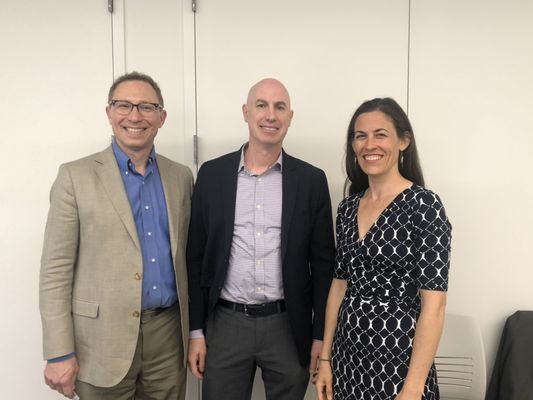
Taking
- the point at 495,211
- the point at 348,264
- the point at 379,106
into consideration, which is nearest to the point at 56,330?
the point at 348,264

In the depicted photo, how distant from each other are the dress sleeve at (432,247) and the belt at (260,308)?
0.62 meters

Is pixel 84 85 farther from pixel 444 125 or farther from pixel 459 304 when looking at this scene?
pixel 459 304

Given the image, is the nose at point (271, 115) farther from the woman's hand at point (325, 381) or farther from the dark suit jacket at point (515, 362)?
the dark suit jacket at point (515, 362)

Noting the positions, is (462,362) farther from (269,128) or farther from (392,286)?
(269,128)

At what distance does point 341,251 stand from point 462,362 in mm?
1100

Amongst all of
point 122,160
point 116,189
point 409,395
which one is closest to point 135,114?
point 122,160

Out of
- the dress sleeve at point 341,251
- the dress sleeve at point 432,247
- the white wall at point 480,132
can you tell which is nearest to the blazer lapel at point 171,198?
the dress sleeve at point 341,251

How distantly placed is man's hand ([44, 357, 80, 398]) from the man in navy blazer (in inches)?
18.3

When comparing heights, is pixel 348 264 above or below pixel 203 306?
above

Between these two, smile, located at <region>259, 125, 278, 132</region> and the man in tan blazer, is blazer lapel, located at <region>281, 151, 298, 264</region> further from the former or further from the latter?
the man in tan blazer

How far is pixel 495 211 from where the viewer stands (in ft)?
7.14

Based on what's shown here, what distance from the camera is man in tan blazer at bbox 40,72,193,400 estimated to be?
1.50 meters

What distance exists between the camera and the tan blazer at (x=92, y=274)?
59.1 inches

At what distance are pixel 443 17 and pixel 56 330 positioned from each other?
7.75ft
